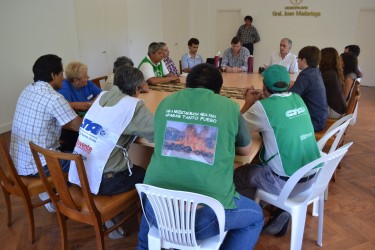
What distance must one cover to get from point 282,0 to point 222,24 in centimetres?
178

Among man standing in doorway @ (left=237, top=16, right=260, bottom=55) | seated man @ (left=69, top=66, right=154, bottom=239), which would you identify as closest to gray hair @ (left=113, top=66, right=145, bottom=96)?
seated man @ (left=69, top=66, right=154, bottom=239)

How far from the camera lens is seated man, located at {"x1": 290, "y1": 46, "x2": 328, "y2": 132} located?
2537mm

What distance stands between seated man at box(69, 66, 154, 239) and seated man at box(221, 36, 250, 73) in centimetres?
304

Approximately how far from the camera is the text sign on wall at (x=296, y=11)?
7805 mm

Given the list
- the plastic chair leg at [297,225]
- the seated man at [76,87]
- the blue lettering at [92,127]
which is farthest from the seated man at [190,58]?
the plastic chair leg at [297,225]

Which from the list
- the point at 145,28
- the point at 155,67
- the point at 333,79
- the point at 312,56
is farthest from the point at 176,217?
the point at 145,28

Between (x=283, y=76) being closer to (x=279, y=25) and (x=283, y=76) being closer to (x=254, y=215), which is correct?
(x=254, y=215)

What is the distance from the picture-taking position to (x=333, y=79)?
2889mm

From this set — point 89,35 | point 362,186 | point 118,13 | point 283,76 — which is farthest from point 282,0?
point 283,76

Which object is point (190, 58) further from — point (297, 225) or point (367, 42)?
point (367, 42)

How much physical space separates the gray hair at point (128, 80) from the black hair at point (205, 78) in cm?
43

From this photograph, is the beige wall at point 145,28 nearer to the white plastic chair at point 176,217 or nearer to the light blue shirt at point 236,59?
the light blue shirt at point 236,59

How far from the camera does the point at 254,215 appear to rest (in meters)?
1.50

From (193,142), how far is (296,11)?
7786 mm
